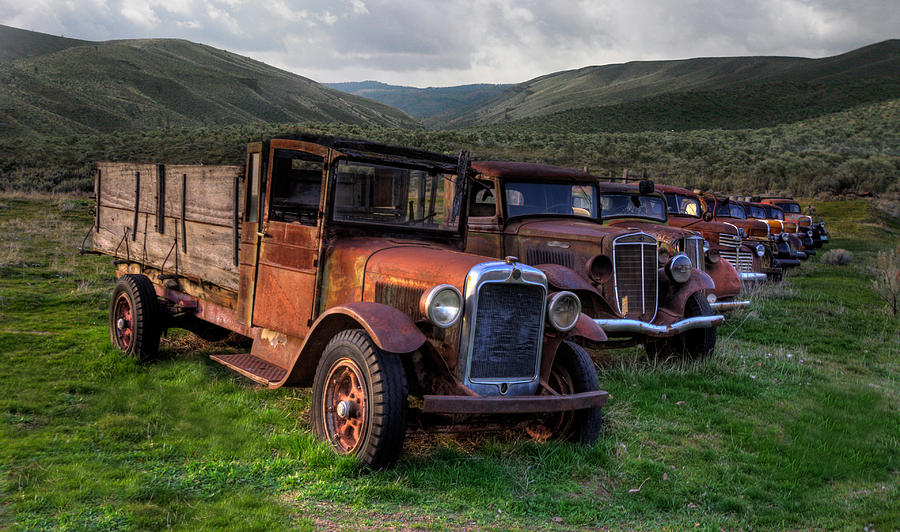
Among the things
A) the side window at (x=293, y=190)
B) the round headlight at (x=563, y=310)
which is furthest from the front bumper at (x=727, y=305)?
the side window at (x=293, y=190)

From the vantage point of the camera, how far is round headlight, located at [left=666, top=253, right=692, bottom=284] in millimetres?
8250

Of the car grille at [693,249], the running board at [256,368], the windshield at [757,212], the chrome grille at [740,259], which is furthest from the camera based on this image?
the windshield at [757,212]

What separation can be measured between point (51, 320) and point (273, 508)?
21.3 ft

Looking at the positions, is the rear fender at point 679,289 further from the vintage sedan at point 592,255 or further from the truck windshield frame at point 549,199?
the truck windshield frame at point 549,199

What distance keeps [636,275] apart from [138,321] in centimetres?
566

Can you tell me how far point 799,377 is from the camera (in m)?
7.83

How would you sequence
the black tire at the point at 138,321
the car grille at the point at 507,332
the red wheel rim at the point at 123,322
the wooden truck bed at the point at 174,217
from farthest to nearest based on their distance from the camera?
the red wheel rim at the point at 123,322 < the black tire at the point at 138,321 < the wooden truck bed at the point at 174,217 < the car grille at the point at 507,332

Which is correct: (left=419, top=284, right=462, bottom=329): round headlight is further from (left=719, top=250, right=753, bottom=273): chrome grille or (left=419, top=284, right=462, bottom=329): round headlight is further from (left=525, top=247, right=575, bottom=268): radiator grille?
(left=719, top=250, right=753, bottom=273): chrome grille

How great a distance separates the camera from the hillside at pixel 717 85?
67.2 m

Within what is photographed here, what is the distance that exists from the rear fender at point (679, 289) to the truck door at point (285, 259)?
4.75 metres

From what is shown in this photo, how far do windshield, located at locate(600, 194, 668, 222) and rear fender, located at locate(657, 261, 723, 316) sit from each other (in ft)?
7.53

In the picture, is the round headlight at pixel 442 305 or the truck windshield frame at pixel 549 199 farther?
the truck windshield frame at pixel 549 199

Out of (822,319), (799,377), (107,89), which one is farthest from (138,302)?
(107,89)

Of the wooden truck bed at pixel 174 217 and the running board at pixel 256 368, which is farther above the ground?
the wooden truck bed at pixel 174 217
